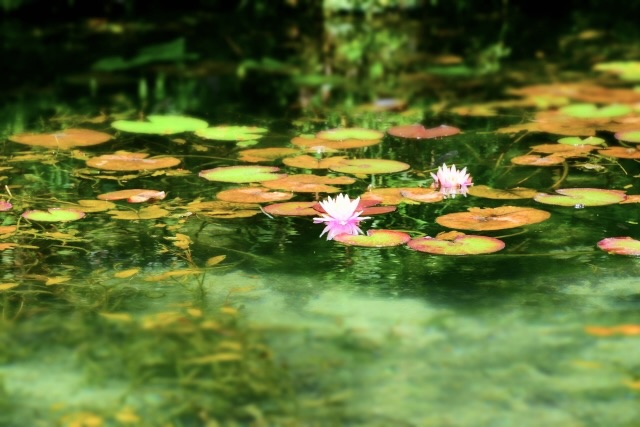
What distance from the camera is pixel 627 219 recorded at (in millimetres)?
2281

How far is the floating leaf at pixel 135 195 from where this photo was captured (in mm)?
2436

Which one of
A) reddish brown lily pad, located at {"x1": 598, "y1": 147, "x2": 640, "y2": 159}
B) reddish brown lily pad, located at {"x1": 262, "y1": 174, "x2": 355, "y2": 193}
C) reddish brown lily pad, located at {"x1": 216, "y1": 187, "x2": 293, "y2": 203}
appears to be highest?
→ reddish brown lily pad, located at {"x1": 598, "y1": 147, "x2": 640, "y2": 159}

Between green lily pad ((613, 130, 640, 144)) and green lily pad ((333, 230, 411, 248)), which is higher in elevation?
green lily pad ((613, 130, 640, 144))

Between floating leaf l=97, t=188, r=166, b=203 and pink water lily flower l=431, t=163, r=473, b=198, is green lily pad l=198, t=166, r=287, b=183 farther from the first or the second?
pink water lily flower l=431, t=163, r=473, b=198

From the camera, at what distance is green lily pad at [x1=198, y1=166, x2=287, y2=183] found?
2.59m

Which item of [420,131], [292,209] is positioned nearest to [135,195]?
[292,209]

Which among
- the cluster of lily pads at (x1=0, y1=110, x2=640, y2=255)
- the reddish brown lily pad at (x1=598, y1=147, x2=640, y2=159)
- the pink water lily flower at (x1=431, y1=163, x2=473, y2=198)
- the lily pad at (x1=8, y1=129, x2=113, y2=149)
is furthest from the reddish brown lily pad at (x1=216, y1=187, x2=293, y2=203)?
the reddish brown lily pad at (x1=598, y1=147, x2=640, y2=159)

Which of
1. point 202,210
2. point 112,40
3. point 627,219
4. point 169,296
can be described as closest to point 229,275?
point 169,296

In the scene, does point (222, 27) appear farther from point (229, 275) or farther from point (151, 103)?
point (229, 275)

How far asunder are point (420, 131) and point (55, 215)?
3.92ft

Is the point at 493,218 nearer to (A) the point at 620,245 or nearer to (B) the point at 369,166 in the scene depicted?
(A) the point at 620,245

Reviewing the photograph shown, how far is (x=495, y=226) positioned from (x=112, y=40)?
3318mm

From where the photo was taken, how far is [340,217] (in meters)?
2.19

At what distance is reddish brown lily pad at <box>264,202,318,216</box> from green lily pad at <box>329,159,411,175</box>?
295 millimetres
